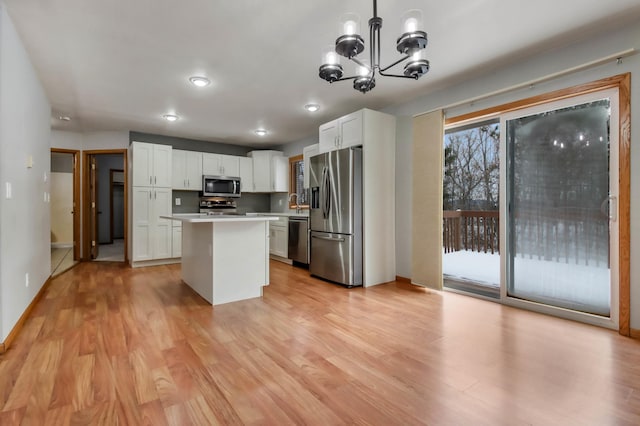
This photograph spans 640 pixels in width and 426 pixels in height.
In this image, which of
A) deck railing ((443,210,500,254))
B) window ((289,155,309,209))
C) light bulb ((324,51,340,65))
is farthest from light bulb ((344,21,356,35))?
window ((289,155,309,209))

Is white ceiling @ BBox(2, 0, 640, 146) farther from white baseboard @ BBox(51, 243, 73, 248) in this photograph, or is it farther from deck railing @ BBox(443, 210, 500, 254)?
white baseboard @ BBox(51, 243, 73, 248)

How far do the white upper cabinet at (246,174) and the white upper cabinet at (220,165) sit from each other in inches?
3.6

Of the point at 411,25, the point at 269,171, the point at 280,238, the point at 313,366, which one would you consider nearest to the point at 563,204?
the point at 411,25

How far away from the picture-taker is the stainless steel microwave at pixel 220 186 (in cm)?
601

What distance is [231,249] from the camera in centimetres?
334

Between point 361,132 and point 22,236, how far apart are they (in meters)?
3.61

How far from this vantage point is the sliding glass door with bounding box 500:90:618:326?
2.67 m

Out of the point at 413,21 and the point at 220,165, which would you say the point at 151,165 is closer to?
the point at 220,165

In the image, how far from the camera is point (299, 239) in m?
5.30

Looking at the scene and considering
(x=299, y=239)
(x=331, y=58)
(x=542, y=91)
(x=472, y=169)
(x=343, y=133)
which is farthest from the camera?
(x=299, y=239)

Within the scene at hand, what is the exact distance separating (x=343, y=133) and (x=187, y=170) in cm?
329

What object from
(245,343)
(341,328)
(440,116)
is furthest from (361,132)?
(245,343)

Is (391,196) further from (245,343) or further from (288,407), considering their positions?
(288,407)

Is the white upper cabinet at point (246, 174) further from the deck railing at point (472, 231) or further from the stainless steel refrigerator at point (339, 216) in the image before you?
the deck railing at point (472, 231)
